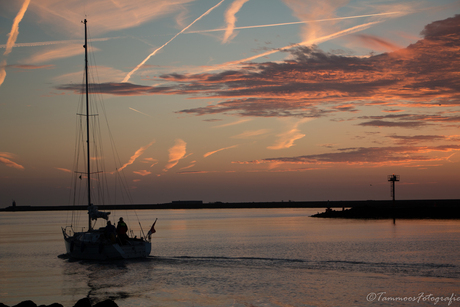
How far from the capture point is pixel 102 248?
3594 centimetres

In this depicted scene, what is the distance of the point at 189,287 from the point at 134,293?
3.36m

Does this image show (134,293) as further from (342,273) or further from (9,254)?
(9,254)

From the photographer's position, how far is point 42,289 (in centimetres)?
2778

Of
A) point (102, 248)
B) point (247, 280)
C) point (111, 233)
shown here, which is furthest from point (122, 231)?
point (247, 280)

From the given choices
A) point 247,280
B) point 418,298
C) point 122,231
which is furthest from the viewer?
point 122,231

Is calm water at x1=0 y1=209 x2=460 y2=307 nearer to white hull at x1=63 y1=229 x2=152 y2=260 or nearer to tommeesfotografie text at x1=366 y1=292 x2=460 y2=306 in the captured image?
tommeesfotografie text at x1=366 y1=292 x2=460 y2=306

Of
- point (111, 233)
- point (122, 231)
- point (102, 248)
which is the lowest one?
point (102, 248)

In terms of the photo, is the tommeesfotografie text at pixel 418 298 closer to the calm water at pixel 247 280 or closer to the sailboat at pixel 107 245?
the calm water at pixel 247 280

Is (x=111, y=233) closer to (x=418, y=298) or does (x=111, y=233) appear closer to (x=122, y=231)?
(x=122, y=231)

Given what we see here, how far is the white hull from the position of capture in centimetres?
3594

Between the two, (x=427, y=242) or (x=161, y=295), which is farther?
(x=427, y=242)

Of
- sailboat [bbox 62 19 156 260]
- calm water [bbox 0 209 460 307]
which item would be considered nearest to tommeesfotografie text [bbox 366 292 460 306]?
calm water [bbox 0 209 460 307]

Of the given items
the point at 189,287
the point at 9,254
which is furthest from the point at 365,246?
the point at 9,254

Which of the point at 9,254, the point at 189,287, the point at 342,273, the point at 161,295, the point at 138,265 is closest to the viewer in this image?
the point at 161,295
